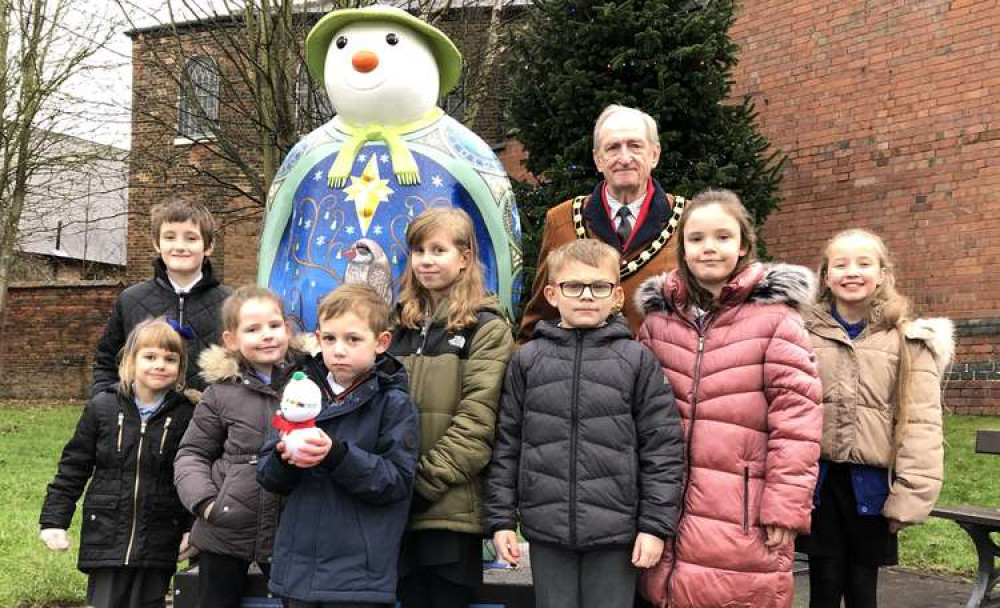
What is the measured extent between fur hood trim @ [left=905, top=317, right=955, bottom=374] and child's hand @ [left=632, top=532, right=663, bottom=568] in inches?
44.2

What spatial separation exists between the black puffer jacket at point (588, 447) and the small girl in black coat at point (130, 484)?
1233mm

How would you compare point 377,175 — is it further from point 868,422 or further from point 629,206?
point 868,422

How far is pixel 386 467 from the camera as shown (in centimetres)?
252

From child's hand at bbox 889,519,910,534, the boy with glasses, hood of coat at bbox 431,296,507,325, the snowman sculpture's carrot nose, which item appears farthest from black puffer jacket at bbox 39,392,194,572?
child's hand at bbox 889,519,910,534

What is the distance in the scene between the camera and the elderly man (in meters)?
3.41

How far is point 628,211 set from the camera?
3.54 metres

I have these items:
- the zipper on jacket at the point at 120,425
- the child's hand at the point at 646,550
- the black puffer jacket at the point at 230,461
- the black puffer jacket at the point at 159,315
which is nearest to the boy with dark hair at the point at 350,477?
the black puffer jacket at the point at 230,461

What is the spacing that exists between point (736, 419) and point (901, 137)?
28.1ft

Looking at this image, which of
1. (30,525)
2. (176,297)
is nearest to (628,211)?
(176,297)

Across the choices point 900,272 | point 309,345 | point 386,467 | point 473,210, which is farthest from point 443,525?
point 900,272

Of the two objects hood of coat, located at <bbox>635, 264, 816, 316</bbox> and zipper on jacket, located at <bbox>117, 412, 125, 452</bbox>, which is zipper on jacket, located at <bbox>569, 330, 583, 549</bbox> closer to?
hood of coat, located at <bbox>635, 264, 816, 316</bbox>

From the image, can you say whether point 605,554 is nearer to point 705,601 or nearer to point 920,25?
point 705,601

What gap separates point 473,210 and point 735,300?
59.4 inches

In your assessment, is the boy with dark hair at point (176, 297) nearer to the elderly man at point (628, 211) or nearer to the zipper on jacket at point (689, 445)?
the elderly man at point (628, 211)
